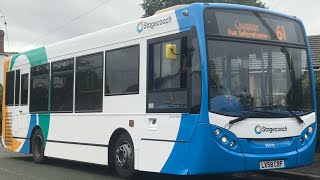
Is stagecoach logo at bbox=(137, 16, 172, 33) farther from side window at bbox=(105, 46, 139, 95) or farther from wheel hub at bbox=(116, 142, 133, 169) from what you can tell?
wheel hub at bbox=(116, 142, 133, 169)

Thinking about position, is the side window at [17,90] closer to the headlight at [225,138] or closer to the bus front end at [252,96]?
the bus front end at [252,96]

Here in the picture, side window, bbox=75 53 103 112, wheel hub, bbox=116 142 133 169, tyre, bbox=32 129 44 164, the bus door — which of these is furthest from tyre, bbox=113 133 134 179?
the bus door

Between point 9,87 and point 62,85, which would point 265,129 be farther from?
point 9,87

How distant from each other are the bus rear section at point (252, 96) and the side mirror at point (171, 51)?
0.68 meters

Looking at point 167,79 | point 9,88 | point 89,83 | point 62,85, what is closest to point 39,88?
point 62,85

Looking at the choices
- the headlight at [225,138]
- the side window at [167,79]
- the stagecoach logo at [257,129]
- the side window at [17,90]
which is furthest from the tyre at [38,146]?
the stagecoach logo at [257,129]

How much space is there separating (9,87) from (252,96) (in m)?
10.2

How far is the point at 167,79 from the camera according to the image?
9.57 m

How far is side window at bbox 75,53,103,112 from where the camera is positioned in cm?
1189

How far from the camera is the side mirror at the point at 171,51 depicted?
932cm

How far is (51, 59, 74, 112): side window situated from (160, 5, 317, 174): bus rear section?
4.95 metres

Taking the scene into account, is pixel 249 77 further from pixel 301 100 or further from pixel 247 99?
pixel 301 100

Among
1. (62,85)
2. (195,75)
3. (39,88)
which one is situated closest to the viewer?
(195,75)

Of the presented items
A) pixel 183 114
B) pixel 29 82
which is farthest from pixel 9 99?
pixel 183 114
